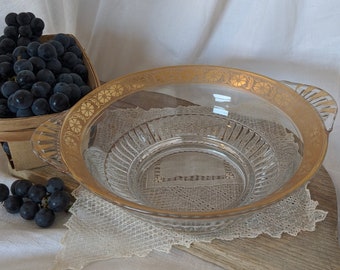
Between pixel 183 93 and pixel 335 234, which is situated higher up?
pixel 183 93

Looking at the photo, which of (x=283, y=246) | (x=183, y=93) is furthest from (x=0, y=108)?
(x=283, y=246)

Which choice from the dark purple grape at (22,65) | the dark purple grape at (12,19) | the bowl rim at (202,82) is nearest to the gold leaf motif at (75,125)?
the bowl rim at (202,82)

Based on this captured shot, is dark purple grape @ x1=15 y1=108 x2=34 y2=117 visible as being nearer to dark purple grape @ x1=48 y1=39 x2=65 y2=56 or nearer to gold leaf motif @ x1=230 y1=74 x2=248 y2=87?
dark purple grape @ x1=48 y1=39 x2=65 y2=56

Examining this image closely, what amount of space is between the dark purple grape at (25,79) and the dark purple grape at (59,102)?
4 cm

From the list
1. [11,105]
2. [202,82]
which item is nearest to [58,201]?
[11,105]

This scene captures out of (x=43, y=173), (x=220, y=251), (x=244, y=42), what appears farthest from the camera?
(x=244, y=42)

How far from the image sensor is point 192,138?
707 millimetres

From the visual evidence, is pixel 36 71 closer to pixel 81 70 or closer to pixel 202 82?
pixel 81 70

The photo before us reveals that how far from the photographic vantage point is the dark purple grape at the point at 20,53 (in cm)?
69

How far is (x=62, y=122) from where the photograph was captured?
0.60 m

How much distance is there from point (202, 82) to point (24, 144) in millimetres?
229

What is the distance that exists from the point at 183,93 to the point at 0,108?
220 mm

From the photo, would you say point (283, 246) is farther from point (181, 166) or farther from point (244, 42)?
point (244, 42)

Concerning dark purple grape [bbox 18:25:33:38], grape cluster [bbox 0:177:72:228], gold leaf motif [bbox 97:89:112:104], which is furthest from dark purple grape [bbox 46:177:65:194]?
dark purple grape [bbox 18:25:33:38]
